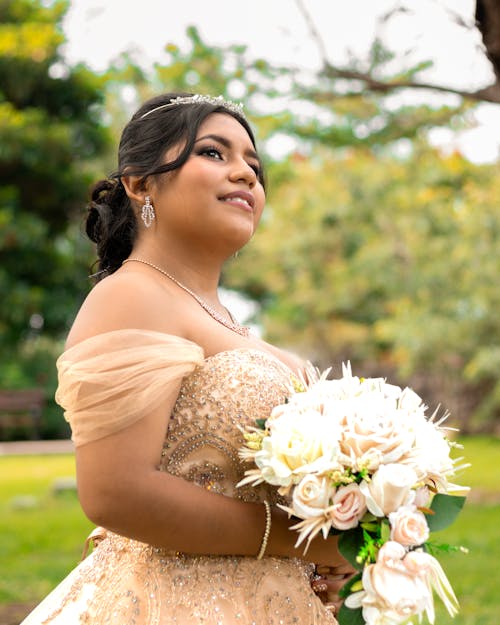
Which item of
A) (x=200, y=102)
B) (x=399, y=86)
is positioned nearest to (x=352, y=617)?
(x=200, y=102)

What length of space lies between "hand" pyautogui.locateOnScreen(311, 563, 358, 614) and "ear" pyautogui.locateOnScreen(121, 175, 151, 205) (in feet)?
3.81

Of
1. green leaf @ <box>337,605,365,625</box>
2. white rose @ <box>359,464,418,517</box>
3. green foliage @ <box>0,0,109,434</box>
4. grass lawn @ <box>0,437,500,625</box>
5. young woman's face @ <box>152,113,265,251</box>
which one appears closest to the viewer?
white rose @ <box>359,464,418,517</box>

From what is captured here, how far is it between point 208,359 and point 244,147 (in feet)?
2.16

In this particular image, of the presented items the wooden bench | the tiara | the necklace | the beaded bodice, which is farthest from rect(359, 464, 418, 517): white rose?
the wooden bench

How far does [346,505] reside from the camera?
82.2 inches

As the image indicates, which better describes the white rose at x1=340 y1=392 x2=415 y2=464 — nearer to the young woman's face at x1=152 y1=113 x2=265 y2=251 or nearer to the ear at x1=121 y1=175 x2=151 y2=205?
the young woman's face at x1=152 y1=113 x2=265 y2=251

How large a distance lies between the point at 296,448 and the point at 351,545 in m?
0.28

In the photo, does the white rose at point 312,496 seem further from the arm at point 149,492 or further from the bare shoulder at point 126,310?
the bare shoulder at point 126,310

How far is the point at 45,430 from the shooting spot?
2611 centimetres

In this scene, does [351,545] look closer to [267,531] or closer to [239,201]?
[267,531]

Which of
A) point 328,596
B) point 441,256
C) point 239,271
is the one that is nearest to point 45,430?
point 239,271

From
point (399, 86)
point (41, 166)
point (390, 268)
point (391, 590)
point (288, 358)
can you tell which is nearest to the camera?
point (391, 590)

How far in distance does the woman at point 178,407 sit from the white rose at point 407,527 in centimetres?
30

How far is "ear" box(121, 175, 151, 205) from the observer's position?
2572 millimetres
